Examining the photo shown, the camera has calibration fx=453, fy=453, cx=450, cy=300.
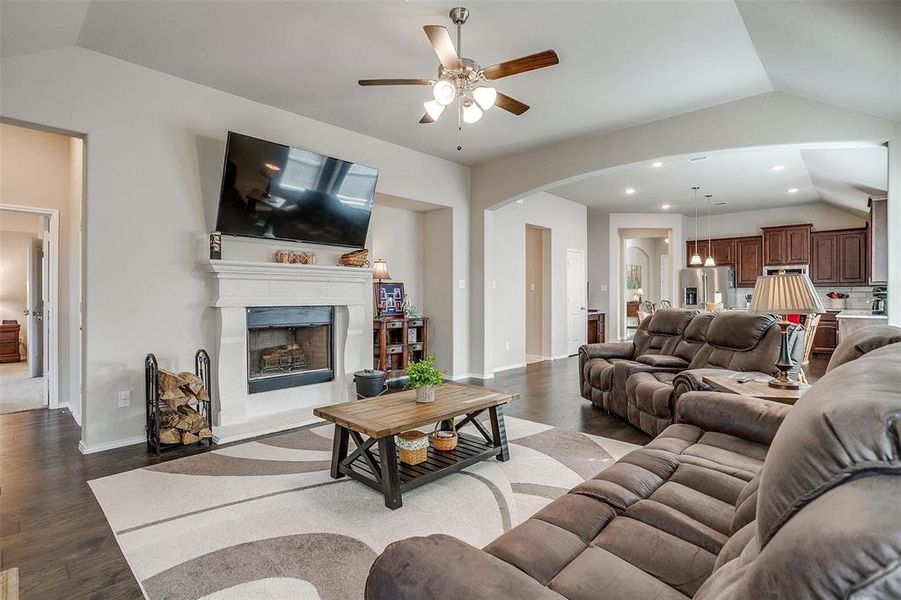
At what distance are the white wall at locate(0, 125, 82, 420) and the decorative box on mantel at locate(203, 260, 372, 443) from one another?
1.65 metres

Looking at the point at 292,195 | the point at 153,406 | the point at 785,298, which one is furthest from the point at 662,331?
the point at 153,406

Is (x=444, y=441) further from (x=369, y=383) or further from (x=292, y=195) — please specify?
(x=292, y=195)

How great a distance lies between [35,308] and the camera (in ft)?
20.7

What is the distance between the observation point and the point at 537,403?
194 inches

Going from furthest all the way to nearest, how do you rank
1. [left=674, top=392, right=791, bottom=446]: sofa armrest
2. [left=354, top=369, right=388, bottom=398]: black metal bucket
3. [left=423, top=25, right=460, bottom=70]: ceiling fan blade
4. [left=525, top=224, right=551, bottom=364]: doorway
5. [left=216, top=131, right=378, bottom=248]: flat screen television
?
[left=525, top=224, right=551, bottom=364]: doorway → [left=354, top=369, right=388, bottom=398]: black metal bucket → [left=216, top=131, right=378, bottom=248]: flat screen television → [left=423, top=25, right=460, bottom=70]: ceiling fan blade → [left=674, top=392, right=791, bottom=446]: sofa armrest

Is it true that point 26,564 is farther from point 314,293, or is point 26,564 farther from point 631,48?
point 631,48

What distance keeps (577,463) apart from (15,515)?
11.0 feet

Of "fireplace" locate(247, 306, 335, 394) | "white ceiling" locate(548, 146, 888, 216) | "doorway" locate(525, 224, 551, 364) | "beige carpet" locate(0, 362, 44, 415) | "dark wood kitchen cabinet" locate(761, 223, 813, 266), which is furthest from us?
"dark wood kitchen cabinet" locate(761, 223, 813, 266)

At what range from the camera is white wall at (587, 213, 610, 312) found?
9891 mm

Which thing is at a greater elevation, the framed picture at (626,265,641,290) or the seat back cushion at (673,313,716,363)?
the framed picture at (626,265,641,290)

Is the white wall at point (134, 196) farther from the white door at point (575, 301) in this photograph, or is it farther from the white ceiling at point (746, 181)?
the white door at point (575, 301)

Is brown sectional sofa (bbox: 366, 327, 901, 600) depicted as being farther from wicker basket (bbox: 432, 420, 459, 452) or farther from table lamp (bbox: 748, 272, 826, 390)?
wicker basket (bbox: 432, 420, 459, 452)

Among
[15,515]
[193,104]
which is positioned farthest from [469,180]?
[15,515]

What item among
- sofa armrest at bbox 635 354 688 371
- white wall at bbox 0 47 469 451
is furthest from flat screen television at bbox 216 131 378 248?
sofa armrest at bbox 635 354 688 371
